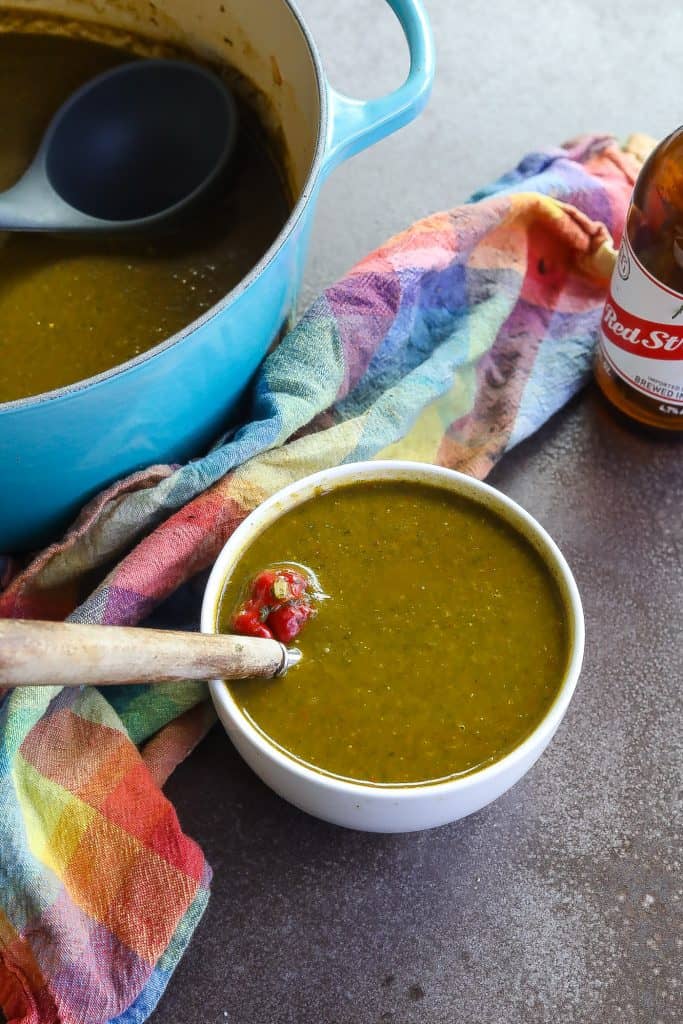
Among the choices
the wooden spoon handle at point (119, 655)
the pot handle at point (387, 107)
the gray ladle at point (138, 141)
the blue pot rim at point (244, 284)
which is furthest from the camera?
→ the gray ladle at point (138, 141)

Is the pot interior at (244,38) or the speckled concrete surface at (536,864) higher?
the pot interior at (244,38)

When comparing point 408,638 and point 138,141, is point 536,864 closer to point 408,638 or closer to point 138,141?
point 408,638

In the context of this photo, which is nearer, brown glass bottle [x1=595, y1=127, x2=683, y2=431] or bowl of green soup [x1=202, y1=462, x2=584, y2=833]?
bowl of green soup [x1=202, y1=462, x2=584, y2=833]

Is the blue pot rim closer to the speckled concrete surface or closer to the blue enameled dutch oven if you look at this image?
the blue enameled dutch oven

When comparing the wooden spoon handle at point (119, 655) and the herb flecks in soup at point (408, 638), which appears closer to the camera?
the wooden spoon handle at point (119, 655)

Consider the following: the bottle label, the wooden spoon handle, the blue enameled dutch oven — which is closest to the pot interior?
the blue enameled dutch oven

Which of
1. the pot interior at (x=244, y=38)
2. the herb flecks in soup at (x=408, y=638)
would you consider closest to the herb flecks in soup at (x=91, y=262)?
the pot interior at (x=244, y=38)

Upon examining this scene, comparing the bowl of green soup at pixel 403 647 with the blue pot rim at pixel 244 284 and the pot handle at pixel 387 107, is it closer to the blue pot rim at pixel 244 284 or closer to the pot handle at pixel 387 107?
the blue pot rim at pixel 244 284
